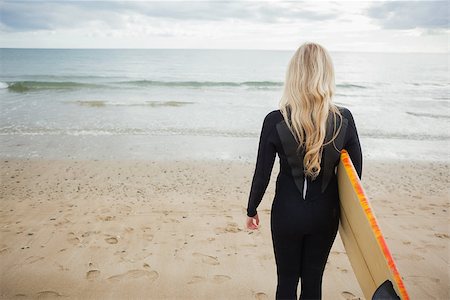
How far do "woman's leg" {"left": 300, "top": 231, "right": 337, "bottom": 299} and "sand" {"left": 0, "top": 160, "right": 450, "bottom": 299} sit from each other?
0.91 m

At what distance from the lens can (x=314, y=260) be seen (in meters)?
2.18

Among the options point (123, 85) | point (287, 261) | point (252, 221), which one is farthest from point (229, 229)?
point (123, 85)

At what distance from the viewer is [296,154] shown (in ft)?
6.53

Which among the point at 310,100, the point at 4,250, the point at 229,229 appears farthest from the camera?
the point at 229,229

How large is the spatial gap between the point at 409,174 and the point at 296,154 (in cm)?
556

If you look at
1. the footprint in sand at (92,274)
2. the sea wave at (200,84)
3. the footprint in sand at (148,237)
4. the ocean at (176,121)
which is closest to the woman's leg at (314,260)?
the footprint in sand at (92,274)

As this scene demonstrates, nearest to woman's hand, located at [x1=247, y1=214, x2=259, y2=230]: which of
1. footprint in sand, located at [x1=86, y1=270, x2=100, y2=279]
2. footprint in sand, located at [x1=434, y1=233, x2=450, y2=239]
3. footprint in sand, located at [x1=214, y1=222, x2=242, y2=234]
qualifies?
footprint in sand, located at [x1=86, y1=270, x2=100, y2=279]

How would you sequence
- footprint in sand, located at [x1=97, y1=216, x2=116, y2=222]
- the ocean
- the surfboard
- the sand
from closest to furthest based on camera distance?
the surfboard < the sand < footprint in sand, located at [x1=97, y1=216, x2=116, y2=222] < the ocean

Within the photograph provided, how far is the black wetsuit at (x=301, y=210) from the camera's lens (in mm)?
2029

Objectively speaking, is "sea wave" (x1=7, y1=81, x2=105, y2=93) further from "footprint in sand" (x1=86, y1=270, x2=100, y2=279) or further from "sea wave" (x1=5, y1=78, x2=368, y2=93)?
"footprint in sand" (x1=86, y1=270, x2=100, y2=279)

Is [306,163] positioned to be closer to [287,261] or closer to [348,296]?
[287,261]

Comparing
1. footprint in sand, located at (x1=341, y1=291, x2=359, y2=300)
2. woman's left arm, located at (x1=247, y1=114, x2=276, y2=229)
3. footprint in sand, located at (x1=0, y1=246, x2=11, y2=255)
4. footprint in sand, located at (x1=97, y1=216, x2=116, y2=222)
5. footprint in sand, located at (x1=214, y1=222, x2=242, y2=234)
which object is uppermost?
woman's left arm, located at (x1=247, y1=114, x2=276, y2=229)

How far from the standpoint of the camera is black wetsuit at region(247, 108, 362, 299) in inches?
79.9

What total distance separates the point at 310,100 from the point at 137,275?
2252mm
